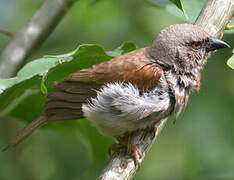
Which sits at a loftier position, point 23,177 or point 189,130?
point 189,130

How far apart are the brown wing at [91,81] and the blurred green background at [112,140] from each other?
0.43 metres

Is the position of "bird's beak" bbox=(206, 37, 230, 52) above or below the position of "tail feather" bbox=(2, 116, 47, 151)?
above

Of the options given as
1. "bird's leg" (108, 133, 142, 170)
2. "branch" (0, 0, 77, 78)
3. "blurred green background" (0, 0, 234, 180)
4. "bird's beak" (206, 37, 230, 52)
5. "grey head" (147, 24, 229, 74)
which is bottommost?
"blurred green background" (0, 0, 234, 180)

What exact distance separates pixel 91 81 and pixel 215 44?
1103mm

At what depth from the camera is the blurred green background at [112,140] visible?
5004 mm

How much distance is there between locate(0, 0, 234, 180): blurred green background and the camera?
5004 millimetres

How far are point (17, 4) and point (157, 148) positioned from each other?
3.11m

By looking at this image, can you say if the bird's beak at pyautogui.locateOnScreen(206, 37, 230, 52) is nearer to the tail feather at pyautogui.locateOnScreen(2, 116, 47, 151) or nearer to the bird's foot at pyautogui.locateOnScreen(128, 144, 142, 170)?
the bird's foot at pyautogui.locateOnScreen(128, 144, 142, 170)

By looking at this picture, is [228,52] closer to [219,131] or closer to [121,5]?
[219,131]

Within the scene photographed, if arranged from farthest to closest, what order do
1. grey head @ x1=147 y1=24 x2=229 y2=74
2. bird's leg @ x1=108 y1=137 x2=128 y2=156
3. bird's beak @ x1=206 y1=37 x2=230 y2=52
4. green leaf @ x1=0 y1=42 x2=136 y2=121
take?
grey head @ x1=147 y1=24 x2=229 y2=74 → bird's beak @ x1=206 y1=37 x2=230 y2=52 → bird's leg @ x1=108 y1=137 x2=128 y2=156 → green leaf @ x1=0 y1=42 x2=136 y2=121

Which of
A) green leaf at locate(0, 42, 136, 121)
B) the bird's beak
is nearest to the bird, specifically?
the bird's beak

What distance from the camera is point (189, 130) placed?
5.36 metres

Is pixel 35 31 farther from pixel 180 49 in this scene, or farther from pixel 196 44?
pixel 196 44

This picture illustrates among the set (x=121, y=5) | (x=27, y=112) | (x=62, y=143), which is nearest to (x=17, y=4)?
(x=121, y=5)
